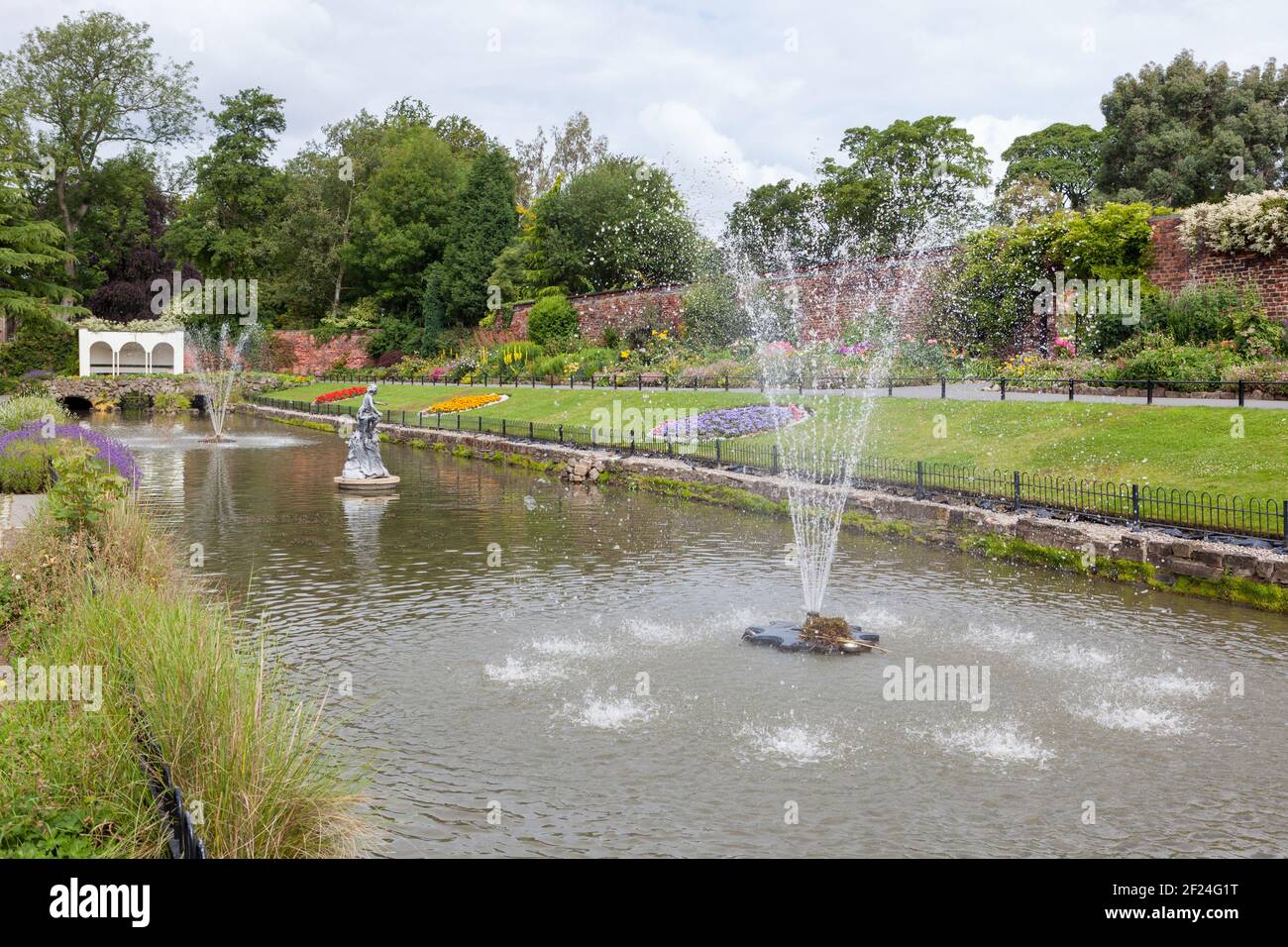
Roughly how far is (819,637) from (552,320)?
44699mm

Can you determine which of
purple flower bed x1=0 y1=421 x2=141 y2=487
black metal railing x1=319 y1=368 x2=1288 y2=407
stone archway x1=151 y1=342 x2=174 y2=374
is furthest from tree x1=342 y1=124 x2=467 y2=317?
purple flower bed x1=0 y1=421 x2=141 y2=487

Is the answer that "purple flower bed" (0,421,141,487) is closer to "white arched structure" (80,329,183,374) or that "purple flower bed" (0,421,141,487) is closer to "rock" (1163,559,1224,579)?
"rock" (1163,559,1224,579)

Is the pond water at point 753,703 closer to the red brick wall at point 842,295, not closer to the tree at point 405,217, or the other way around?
the red brick wall at point 842,295

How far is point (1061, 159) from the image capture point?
58812 millimetres

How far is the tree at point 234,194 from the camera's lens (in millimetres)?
75938

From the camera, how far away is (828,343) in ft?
123

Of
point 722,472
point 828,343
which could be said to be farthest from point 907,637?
point 828,343

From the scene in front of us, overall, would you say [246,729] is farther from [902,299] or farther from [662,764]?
[902,299]

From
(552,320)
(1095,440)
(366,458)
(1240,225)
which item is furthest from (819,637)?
(552,320)

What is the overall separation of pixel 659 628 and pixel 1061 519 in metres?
6.89

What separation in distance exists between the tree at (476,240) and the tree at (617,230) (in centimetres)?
841

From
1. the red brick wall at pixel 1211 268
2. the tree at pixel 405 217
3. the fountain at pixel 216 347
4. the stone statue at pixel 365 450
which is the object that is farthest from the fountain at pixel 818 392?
the fountain at pixel 216 347

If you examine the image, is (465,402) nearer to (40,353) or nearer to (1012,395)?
(1012,395)
